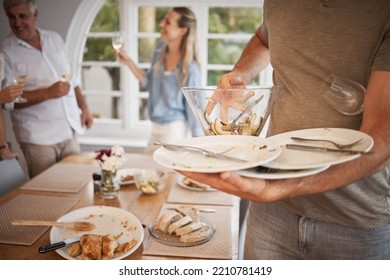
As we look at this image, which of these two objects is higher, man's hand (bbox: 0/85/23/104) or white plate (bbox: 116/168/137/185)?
man's hand (bbox: 0/85/23/104)

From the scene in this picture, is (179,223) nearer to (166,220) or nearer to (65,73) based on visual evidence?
(166,220)

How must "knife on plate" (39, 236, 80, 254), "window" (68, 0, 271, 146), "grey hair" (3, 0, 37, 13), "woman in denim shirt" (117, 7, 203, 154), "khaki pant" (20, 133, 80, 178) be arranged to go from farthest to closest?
"woman in denim shirt" (117, 7, 203, 154) → "khaki pant" (20, 133, 80, 178) → "window" (68, 0, 271, 146) → "grey hair" (3, 0, 37, 13) → "knife on plate" (39, 236, 80, 254)

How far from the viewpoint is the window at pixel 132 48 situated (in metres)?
0.99

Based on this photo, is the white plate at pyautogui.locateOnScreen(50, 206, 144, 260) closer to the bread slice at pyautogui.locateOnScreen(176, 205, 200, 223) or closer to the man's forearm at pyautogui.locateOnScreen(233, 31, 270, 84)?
the bread slice at pyautogui.locateOnScreen(176, 205, 200, 223)

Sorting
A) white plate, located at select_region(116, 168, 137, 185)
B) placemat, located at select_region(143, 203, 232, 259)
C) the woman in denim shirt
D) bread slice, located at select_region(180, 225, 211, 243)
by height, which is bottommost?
white plate, located at select_region(116, 168, 137, 185)

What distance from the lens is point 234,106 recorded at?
2.25ft

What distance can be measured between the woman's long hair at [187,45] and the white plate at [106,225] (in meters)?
0.58

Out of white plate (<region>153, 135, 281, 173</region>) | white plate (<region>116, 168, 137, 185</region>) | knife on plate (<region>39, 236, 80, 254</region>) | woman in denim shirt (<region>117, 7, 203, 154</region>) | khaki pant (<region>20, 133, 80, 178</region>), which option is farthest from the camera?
woman in denim shirt (<region>117, 7, 203, 154</region>)

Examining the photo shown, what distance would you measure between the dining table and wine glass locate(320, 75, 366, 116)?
36 cm

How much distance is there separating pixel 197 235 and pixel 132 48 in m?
0.62

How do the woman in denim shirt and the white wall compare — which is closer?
the white wall

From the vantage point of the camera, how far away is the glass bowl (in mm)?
678

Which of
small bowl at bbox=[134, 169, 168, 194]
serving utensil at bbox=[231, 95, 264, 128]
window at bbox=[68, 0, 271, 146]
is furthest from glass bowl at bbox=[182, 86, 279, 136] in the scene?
small bowl at bbox=[134, 169, 168, 194]
